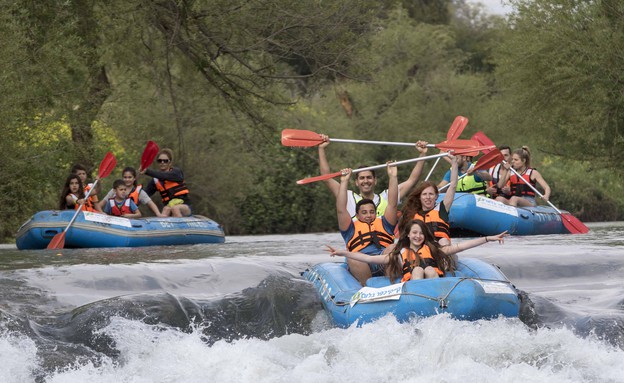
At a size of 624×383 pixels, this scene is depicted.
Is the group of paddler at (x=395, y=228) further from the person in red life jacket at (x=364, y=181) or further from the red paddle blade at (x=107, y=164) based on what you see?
the red paddle blade at (x=107, y=164)

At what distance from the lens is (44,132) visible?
656 inches

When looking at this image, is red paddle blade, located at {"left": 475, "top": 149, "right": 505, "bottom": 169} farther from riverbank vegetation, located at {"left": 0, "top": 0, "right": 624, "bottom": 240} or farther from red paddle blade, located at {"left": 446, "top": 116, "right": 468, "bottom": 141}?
riverbank vegetation, located at {"left": 0, "top": 0, "right": 624, "bottom": 240}

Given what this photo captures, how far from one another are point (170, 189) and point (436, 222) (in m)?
6.51

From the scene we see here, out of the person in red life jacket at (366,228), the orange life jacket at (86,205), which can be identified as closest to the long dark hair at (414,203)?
the person in red life jacket at (366,228)

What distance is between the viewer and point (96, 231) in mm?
14180

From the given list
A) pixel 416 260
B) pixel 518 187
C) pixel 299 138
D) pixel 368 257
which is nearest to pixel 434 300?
pixel 416 260

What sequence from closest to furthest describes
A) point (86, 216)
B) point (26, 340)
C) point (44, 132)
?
1. point (26, 340)
2. point (86, 216)
3. point (44, 132)

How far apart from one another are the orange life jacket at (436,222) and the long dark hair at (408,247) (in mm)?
655

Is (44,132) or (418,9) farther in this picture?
(418,9)

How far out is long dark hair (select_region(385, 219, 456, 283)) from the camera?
28.8ft

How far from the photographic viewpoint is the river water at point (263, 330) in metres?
7.40

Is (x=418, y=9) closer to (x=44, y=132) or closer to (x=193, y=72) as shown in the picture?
(x=193, y=72)

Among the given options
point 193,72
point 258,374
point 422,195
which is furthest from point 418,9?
point 258,374

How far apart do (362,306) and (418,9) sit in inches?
1355
